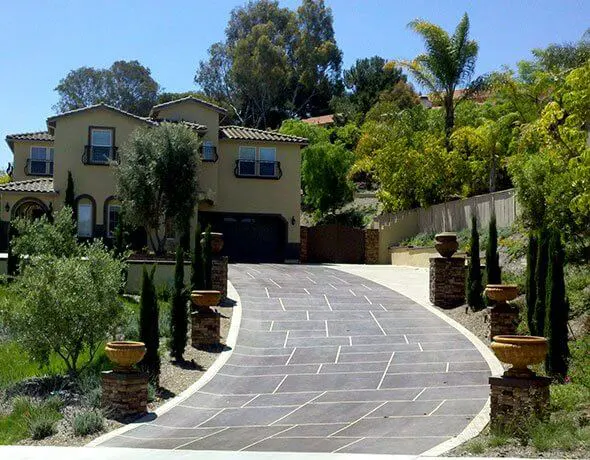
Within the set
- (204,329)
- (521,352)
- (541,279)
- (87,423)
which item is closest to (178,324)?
(204,329)

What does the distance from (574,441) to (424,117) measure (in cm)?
4024

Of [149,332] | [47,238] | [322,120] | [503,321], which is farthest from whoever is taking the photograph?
[322,120]

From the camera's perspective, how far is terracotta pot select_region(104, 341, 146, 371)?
14875 millimetres

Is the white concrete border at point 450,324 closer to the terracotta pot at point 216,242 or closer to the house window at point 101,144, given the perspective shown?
the terracotta pot at point 216,242

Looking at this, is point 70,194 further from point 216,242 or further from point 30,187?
point 216,242

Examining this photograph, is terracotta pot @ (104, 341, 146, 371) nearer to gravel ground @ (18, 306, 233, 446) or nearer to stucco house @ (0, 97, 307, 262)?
gravel ground @ (18, 306, 233, 446)

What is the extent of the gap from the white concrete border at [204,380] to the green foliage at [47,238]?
451cm

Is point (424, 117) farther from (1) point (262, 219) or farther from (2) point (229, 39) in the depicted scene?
(2) point (229, 39)

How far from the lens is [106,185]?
38.7 m

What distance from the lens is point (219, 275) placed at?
25.0 m

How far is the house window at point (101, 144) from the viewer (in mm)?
38719

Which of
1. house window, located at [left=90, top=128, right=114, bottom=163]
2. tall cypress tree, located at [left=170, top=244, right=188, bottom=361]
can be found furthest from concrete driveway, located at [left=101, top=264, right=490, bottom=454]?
house window, located at [left=90, top=128, right=114, bottom=163]

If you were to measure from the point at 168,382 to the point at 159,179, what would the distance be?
59.2 ft

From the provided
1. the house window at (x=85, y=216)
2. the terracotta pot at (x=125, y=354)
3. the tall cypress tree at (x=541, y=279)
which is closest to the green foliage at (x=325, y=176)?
the house window at (x=85, y=216)
